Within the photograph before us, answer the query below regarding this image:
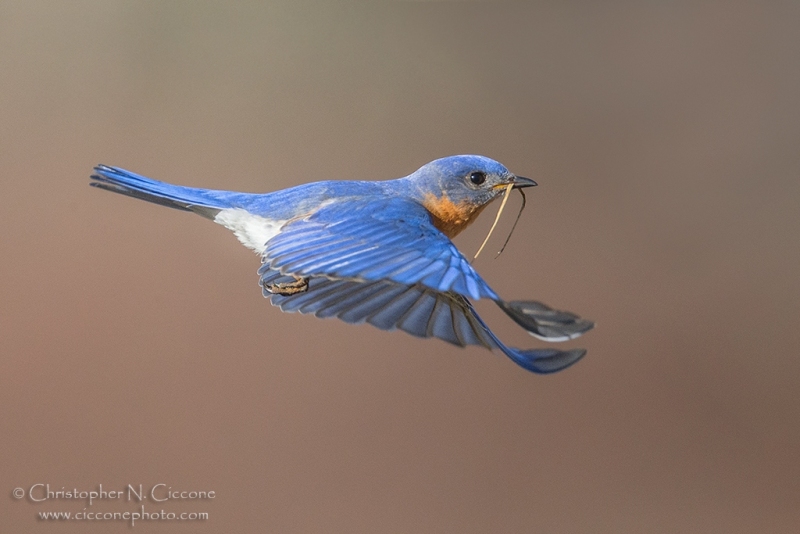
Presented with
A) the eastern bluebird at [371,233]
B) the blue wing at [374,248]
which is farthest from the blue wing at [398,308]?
the blue wing at [374,248]

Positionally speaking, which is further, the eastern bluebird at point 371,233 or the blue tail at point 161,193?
the blue tail at point 161,193

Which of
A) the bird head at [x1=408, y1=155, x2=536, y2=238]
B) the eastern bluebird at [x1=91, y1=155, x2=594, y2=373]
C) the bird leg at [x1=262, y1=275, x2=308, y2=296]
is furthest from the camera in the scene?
the bird head at [x1=408, y1=155, x2=536, y2=238]

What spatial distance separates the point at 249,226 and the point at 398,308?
275mm

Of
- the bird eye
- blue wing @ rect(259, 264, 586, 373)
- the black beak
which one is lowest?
blue wing @ rect(259, 264, 586, 373)

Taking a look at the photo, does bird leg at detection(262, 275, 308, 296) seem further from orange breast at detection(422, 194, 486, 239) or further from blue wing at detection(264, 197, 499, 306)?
orange breast at detection(422, 194, 486, 239)

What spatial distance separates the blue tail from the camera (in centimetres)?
108

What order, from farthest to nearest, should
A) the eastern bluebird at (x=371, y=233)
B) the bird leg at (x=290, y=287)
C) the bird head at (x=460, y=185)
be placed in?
1. the bird head at (x=460, y=185)
2. the bird leg at (x=290, y=287)
3. the eastern bluebird at (x=371, y=233)

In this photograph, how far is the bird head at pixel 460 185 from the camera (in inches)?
45.1

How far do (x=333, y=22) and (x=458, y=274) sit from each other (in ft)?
6.15

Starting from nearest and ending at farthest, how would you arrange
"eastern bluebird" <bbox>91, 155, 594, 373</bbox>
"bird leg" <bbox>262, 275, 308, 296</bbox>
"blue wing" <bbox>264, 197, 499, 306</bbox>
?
"blue wing" <bbox>264, 197, 499, 306</bbox> → "eastern bluebird" <bbox>91, 155, 594, 373</bbox> → "bird leg" <bbox>262, 275, 308, 296</bbox>

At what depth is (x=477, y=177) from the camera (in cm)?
115

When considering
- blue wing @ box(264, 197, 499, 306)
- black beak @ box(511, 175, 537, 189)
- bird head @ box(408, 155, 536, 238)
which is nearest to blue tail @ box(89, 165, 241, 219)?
blue wing @ box(264, 197, 499, 306)

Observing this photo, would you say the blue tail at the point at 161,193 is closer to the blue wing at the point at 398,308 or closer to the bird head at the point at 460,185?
the blue wing at the point at 398,308

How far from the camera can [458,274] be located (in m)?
0.84
